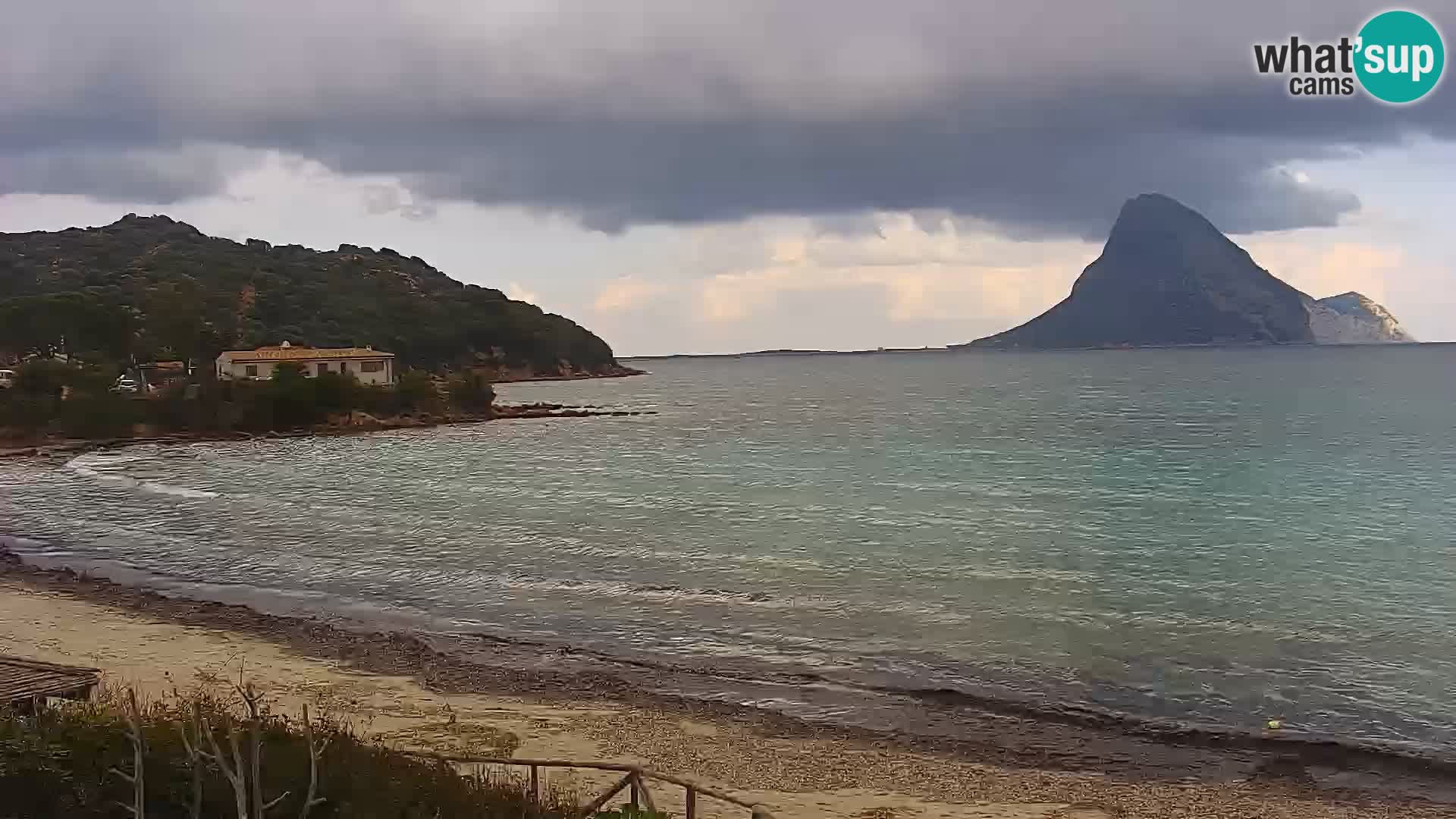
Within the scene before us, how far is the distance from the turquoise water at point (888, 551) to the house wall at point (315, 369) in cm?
2313

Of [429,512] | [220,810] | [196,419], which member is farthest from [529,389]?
[220,810]

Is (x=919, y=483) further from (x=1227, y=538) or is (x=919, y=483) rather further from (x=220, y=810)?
(x=220, y=810)

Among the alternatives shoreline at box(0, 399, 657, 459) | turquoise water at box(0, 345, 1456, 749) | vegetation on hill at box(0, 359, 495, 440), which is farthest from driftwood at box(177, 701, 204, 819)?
vegetation on hill at box(0, 359, 495, 440)

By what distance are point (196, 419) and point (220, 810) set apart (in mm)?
88405

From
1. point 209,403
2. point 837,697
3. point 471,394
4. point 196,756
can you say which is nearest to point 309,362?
point 471,394

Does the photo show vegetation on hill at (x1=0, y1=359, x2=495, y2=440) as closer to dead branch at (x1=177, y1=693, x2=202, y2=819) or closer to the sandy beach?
the sandy beach

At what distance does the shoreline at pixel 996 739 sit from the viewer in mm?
17016

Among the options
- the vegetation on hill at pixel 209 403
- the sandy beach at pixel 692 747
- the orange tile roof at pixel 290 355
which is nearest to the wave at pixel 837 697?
the sandy beach at pixel 692 747

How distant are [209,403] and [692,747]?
276 feet

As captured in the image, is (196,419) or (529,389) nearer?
(196,419)

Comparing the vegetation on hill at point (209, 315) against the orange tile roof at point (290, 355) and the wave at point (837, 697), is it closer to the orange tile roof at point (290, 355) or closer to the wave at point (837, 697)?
the orange tile roof at point (290, 355)

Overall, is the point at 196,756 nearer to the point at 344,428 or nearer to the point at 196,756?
the point at 196,756

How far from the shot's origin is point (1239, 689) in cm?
2184

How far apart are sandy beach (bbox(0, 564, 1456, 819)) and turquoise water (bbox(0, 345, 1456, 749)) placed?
4.04m
